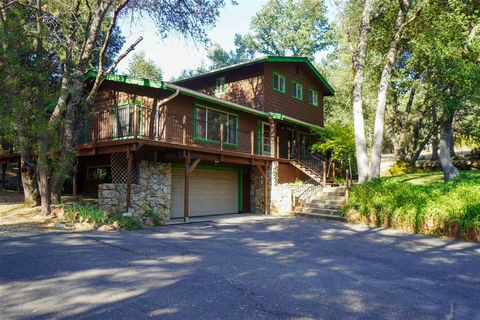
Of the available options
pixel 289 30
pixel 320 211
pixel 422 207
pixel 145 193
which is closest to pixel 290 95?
pixel 320 211

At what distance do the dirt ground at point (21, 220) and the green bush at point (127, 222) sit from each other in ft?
5.73

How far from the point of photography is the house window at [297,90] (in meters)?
21.1

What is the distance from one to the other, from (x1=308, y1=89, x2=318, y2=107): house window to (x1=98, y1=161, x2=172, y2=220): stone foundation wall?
12.1 metres

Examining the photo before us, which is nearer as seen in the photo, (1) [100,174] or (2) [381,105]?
(2) [381,105]

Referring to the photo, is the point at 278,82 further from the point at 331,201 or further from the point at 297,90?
the point at 331,201

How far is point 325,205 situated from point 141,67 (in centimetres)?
3447

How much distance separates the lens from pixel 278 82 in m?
19.7

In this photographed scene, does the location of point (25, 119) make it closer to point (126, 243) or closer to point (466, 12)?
point (126, 243)

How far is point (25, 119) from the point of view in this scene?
10523mm

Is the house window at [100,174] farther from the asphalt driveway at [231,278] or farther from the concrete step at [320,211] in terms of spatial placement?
the concrete step at [320,211]

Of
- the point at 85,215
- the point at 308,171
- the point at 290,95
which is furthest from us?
the point at 290,95

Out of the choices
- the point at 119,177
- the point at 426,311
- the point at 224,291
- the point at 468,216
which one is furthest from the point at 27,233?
the point at 468,216

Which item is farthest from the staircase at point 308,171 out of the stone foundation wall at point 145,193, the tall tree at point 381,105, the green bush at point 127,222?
the green bush at point 127,222

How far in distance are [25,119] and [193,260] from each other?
730 cm
